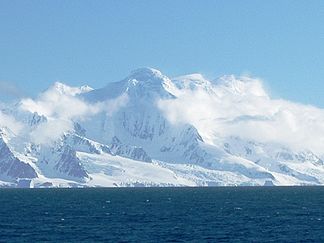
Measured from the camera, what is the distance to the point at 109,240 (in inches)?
6186

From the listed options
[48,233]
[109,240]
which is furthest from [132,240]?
[48,233]

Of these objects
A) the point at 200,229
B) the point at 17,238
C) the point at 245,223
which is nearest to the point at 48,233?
the point at 17,238

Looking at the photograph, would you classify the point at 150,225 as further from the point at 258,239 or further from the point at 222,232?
the point at 258,239

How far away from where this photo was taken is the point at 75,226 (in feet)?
611

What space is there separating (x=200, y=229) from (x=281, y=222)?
2775 centimetres

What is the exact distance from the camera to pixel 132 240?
15725 centimetres

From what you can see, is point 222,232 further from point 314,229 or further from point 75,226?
point 75,226

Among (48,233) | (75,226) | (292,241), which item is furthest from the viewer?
(75,226)

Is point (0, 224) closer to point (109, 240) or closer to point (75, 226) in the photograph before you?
point (75, 226)

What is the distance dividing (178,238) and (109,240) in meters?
13.8

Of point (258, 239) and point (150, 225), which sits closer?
point (258, 239)

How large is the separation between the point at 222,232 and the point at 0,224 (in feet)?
182

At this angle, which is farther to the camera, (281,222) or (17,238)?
(281,222)

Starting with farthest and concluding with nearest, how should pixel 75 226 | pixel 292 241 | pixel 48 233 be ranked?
pixel 75 226 → pixel 48 233 → pixel 292 241
